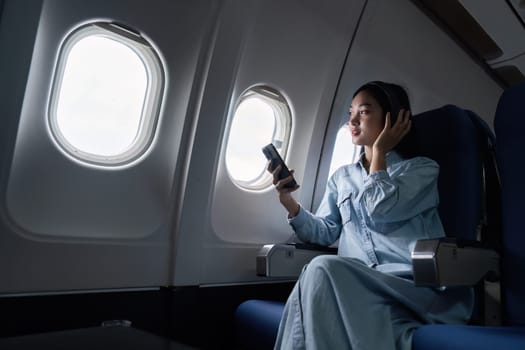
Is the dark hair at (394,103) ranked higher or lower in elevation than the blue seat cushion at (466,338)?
higher

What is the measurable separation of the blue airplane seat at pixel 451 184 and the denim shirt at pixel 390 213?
0.09 meters

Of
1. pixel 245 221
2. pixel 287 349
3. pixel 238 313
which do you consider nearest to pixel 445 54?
pixel 245 221

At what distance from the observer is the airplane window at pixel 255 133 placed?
96.4 inches

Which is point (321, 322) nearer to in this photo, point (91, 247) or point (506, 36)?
point (91, 247)

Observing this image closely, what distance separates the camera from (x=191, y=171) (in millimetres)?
1982

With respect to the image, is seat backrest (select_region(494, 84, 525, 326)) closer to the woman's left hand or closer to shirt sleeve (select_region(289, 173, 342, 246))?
the woman's left hand

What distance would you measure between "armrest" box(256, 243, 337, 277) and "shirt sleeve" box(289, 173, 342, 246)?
0.26ft

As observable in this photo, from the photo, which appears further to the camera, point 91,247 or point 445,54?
point 445,54

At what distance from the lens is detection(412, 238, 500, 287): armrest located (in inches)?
49.5

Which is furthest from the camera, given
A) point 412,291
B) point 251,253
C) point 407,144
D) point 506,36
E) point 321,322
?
point 506,36

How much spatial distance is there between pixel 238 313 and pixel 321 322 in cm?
79

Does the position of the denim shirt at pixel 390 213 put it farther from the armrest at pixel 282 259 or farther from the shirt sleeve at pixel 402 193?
the armrest at pixel 282 259

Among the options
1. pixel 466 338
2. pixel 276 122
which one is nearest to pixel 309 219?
pixel 276 122

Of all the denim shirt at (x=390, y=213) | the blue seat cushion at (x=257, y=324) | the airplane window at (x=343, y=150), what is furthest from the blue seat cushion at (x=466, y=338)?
the airplane window at (x=343, y=150)
